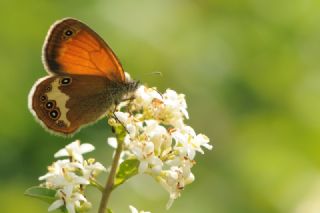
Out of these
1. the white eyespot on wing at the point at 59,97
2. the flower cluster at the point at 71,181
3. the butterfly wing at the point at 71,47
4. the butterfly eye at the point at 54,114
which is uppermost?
the butterfly wing at the point at 71,47

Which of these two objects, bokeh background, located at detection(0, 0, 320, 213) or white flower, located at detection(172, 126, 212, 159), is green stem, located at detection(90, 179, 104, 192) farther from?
bokeh background, located at detection(0, 0, 320, 213)

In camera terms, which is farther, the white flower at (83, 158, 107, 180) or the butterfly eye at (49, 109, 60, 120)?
the butterfly eye at (49, 109, 60, 120)

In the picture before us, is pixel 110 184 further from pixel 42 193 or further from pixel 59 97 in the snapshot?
pixel 59 97

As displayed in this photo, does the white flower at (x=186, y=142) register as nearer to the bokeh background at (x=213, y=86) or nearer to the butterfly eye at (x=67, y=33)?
the butterfly eye at (x=67, y=33)

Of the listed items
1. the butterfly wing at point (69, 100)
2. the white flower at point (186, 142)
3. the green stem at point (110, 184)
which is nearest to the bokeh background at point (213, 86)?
the butterfly wing at point (69, 100)

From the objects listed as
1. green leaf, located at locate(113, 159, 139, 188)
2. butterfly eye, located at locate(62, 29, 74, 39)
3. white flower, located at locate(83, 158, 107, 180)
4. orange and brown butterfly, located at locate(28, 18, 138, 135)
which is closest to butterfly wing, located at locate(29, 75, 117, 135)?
orange and brown butterfly, located at locate(28, 18, 138, 135)

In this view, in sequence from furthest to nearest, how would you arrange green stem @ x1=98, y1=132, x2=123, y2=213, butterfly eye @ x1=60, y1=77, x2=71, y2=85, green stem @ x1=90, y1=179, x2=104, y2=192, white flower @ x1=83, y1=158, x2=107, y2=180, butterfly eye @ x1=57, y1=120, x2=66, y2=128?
1. butterfly eye @ x1=60, y1=77, x2=71, y2=85
2. butterfly eye @ x1=57, y1=120, x2=66, y2=128
3. white flower @ x1=83, y1=158, x2=107, y2=180
4. green stem @ x1=90, y1=179, x2=104, y2=192
5. green stem @ x1=98, y1=132, x2=123, y2=213
